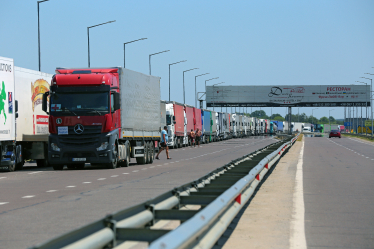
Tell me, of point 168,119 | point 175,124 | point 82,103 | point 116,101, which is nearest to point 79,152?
point 82,103

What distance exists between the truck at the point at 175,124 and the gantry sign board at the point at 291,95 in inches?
2194

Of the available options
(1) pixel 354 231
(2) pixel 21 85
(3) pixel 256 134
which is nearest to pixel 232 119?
(3) pixel 256 134

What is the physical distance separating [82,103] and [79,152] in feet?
6.08

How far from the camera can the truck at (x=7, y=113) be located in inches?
866

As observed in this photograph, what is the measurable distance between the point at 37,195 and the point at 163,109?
32405 mm

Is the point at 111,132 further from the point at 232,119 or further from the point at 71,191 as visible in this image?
the point at 232,119

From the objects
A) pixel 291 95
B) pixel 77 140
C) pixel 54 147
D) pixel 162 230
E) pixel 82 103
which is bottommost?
pixel 162 230

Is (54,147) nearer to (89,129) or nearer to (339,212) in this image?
(89,129)

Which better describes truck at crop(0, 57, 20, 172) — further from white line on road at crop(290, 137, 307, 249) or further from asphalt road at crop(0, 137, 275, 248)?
white line on road at crop(290, 137, 307, 249)

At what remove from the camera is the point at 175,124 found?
5169cm

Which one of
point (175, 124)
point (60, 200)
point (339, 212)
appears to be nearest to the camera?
point (339, 212)

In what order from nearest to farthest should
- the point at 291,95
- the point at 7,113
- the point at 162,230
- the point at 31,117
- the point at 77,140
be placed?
the point at 162,230, the point at 7,113, the point at 77,140, the point at 31,117, the point at 291,95

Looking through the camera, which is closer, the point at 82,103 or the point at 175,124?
the point at 82,103

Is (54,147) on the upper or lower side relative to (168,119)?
lower
